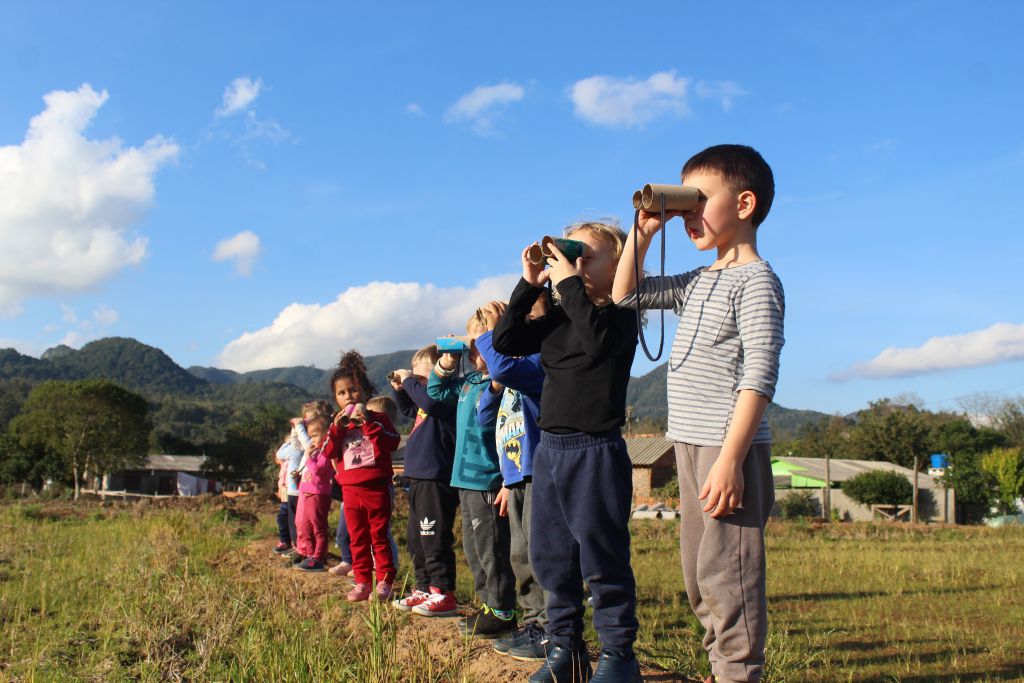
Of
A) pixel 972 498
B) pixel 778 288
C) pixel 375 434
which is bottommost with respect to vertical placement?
pixel 972 498

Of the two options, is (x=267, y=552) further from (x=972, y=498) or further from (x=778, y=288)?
(x=972, y=498)

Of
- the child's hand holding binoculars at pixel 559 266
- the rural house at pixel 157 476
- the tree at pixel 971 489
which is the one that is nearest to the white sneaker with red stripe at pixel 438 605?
the child's hand holding binoculars at pixel 559 266

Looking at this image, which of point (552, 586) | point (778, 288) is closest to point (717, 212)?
point (778, 288)

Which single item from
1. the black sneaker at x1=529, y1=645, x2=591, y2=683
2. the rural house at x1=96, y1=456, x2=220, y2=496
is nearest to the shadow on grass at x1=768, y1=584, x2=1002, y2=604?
the black sneaker at x1=529, y1=645, x2=591, y2=683

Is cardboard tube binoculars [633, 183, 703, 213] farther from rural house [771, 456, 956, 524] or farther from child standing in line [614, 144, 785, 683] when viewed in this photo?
rural house [771, 456, 956, 524]

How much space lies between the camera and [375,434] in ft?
18.1

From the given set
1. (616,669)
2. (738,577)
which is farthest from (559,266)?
(616,669)

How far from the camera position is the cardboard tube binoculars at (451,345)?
4566mm

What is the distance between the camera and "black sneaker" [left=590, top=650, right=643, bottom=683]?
2725 mm

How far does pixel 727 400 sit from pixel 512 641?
5.73 feet

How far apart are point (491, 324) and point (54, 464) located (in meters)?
51.0

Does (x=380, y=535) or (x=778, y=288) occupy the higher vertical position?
(x=778, y=288)

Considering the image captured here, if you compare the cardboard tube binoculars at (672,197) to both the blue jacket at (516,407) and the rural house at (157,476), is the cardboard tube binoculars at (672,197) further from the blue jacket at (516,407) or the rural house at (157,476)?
the rural house at (157,476)

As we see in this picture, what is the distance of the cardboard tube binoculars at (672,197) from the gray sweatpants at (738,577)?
2.49 ft
